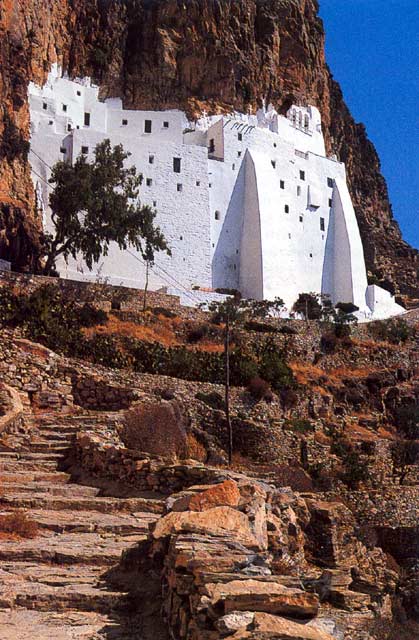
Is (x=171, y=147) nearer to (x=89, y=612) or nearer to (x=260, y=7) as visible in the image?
(x=260, y=7)

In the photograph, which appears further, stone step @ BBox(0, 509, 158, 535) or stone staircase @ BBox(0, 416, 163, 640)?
stone step @ BBox(0, 509, 158, 535)

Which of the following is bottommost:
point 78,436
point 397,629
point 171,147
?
point 397,629

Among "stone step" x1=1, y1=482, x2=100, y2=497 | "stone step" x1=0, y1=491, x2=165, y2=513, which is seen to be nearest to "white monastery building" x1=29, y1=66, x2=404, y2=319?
"stone step" x1=1, y1=482, x2=100, y2=497

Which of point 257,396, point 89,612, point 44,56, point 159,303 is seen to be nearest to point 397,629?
point 89,612

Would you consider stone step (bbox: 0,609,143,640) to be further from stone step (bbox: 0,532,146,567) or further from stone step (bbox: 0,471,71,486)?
stone step (bbox: 0,471,71,486)

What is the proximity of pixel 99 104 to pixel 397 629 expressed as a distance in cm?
4280

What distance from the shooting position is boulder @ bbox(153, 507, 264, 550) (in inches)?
274

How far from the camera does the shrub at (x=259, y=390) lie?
27.2 metres

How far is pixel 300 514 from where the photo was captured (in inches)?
492

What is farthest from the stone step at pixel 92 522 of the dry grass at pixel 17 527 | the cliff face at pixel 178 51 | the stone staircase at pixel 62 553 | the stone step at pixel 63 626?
the cliff face at pixel 178 51

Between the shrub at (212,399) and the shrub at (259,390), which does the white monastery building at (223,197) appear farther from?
the shrub at (212,399)

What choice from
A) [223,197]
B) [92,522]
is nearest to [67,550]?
[92,522]

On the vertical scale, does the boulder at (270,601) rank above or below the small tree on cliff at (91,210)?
below

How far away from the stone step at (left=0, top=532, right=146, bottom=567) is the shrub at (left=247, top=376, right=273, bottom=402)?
59.6ft
